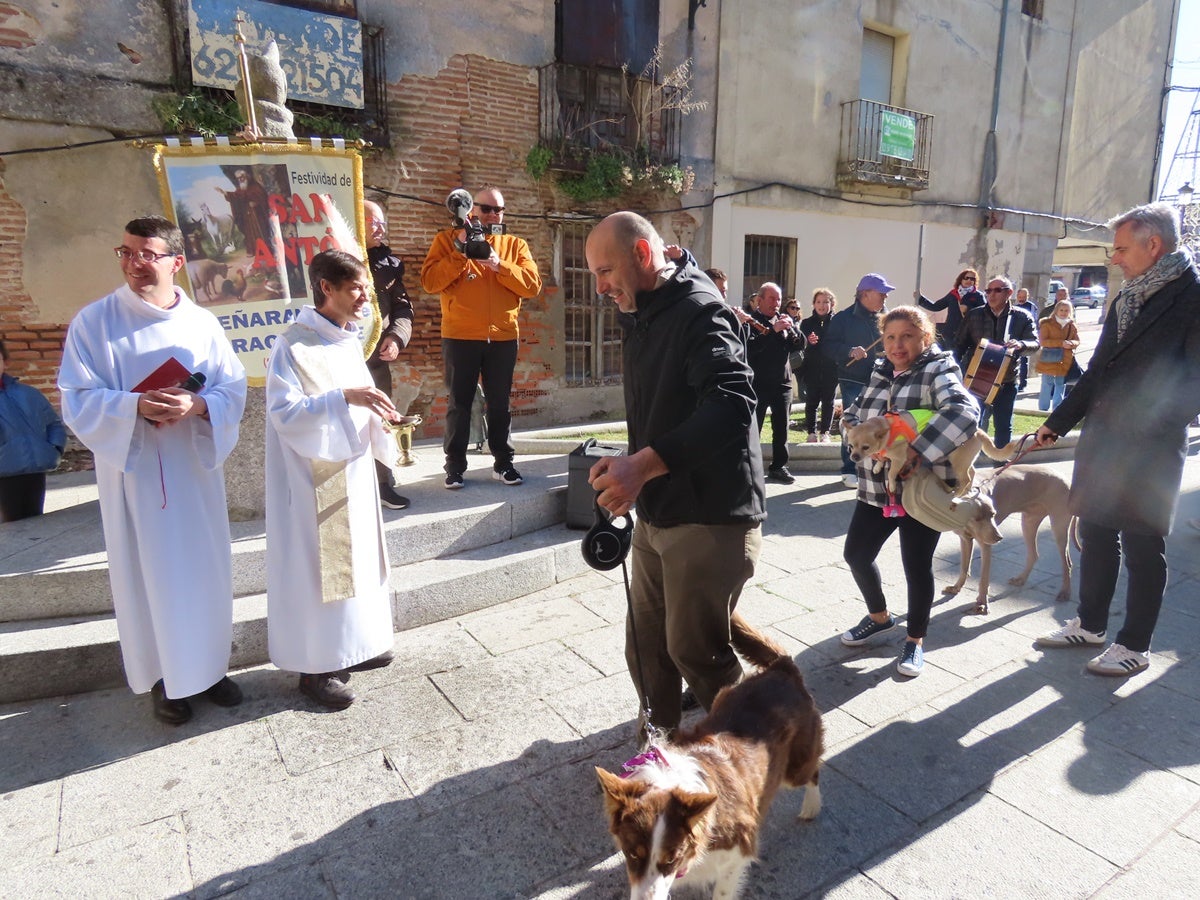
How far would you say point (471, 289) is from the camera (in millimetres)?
5391

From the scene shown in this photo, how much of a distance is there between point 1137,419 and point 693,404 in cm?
253

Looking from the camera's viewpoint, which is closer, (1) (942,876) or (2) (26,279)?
(1) (942,876)

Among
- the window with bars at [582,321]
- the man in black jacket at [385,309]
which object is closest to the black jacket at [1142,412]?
the man in black jacket at [385,309]

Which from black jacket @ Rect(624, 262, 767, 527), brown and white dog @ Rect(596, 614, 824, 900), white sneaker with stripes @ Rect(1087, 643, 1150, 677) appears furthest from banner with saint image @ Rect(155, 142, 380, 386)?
white sneaker with stripes @ Rect(1087, 643, 1150, 677)

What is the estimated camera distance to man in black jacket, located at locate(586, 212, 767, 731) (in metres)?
2.38

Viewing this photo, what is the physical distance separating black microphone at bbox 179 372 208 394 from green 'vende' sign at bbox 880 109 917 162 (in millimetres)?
13149

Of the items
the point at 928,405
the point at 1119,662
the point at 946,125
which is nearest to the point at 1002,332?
the point at 1119,662

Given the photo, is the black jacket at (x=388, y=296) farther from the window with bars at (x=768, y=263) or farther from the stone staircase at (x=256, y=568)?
the window with bars at (x=768, y=263)

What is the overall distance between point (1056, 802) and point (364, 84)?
909 centimetres

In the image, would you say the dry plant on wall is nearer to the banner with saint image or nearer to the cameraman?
the cameraman

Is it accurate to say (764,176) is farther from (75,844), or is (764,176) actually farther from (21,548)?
(75,844)

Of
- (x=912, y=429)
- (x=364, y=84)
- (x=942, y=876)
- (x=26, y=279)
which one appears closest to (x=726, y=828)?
(x=942, y=876)

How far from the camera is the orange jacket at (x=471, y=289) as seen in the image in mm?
5395

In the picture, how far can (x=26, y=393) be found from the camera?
4824mm
